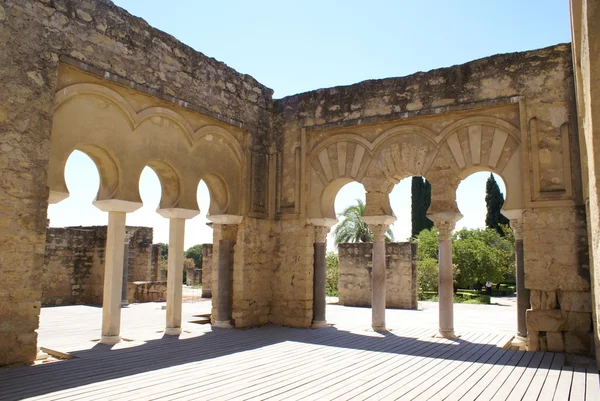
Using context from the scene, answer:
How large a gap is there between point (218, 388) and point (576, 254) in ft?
17.3

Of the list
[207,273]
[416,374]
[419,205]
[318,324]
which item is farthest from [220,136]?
[419,205]

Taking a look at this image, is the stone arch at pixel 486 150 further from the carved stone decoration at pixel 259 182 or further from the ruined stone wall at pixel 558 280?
the carved stone decoration at pixel 259 182

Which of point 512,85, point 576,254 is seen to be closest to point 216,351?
point 576,254

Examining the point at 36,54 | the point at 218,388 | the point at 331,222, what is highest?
the point at 36,54

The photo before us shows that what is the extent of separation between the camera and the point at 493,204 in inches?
1342

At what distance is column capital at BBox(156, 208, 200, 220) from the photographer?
8.14 m

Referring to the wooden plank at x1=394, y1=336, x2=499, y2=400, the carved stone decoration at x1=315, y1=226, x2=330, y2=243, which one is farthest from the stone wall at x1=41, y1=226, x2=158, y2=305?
the wooden plank at x1=394, y1=336, x2=499, y2=400

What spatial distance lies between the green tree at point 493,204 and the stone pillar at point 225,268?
91.2 ft

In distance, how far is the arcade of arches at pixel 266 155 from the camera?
592 cm

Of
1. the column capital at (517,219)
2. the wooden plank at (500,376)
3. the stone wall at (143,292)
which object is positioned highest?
the column capital at (517,219)

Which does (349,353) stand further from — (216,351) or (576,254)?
(576,254)

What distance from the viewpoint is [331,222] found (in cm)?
952

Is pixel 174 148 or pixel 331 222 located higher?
pixel 174 148

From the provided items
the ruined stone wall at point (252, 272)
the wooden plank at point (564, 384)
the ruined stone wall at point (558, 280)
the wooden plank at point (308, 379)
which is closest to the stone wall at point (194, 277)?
the ruined stone wall at point (252, 272)
